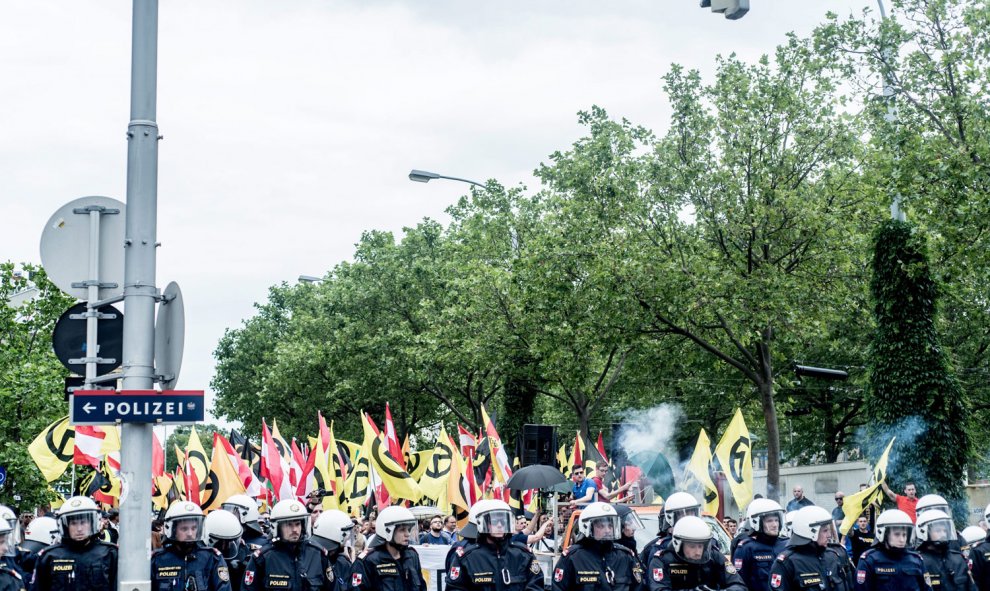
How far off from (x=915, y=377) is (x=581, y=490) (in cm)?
924

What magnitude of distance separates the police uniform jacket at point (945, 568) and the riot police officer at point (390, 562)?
4.46 metres

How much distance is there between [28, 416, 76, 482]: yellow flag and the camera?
1989 cm

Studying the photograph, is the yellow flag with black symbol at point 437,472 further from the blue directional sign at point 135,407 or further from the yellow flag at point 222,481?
the blue directional sign at point 135,407

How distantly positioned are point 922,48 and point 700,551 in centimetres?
1513

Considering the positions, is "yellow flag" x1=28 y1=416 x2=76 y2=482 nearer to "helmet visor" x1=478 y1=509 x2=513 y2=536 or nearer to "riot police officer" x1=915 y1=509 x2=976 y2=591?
"helmet visor" x1=478 y1=509 x2=513 y2=536

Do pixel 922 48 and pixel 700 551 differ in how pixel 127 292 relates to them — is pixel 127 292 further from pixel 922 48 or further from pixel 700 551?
pixel 922 48

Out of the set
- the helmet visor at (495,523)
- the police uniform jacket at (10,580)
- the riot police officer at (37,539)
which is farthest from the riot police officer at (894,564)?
the riot police officer at (37,539)

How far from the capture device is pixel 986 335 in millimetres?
39750

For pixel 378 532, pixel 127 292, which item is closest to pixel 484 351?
pixel 378 532

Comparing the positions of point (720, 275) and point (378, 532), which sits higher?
point (720, 275)

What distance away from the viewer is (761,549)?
1139 centimetres

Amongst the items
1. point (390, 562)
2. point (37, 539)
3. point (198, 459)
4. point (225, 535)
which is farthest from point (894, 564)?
point (198, 459)

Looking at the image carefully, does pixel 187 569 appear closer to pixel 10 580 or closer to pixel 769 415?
pixel 10 580

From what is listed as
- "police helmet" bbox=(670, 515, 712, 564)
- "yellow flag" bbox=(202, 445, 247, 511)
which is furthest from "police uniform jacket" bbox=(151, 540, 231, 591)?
"yellow flag" bbox=(202, 445, 247, 511)
